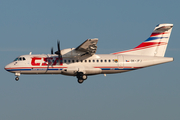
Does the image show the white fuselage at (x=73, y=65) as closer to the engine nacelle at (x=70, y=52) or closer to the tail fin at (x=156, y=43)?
the engine nacelle at (x=70, y=52)

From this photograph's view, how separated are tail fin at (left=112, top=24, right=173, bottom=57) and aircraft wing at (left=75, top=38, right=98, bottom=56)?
195 inches

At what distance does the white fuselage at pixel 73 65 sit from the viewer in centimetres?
3139

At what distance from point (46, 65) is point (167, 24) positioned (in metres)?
15.0

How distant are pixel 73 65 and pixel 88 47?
3005 mm

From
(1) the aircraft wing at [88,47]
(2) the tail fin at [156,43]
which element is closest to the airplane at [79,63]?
(1) the aircraft wing at [88,47]

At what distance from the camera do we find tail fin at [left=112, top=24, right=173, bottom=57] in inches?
1339

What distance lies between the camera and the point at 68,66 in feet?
103

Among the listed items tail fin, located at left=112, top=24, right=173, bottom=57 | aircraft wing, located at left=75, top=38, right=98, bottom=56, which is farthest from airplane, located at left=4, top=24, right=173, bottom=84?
tail fin, located at left=112, top=24, right=173, bottom=57

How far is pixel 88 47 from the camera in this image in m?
29.9

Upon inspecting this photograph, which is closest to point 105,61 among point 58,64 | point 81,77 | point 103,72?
point 103,72

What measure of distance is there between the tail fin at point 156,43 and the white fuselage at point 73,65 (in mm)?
1961

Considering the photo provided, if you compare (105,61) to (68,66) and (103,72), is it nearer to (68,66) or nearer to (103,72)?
(103,72)

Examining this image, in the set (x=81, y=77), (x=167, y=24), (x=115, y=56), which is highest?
(x=167, y=24)

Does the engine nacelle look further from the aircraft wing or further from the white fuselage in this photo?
the white fuselage
